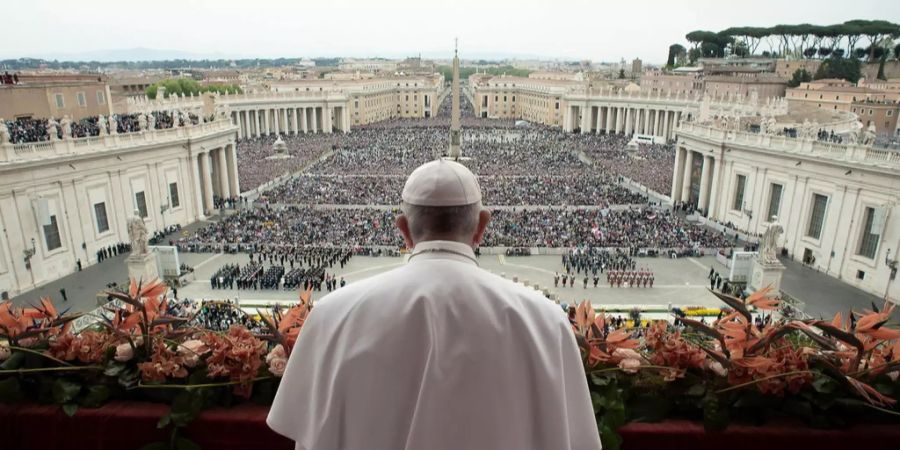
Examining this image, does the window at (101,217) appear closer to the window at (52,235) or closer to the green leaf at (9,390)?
the window at (52,235)

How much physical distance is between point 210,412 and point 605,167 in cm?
4984

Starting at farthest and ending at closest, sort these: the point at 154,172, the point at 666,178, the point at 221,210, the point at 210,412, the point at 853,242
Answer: the point at 666,178
the point at 221,210
the point at 154,172
the point at 853,242
the point at 210,412

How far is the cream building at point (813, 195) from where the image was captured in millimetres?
23641

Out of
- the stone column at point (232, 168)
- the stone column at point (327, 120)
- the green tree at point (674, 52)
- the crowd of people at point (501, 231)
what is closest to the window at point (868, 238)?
the crowd of people at point (501, 231)

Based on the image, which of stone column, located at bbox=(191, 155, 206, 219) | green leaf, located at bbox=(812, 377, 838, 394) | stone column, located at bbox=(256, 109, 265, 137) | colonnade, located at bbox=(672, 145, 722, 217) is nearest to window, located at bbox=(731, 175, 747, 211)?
colonnade, located at bbox=(672, 145, 722, 217)

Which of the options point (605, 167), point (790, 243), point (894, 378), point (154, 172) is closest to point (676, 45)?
point (605, 167)

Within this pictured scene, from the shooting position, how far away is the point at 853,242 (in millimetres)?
25031

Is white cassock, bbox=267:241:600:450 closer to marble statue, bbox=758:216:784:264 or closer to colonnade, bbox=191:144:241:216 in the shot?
marble statue, bbox=758:216:784:264

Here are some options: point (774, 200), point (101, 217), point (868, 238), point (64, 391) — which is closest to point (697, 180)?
point (774, 200)

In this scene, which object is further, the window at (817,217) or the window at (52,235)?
the window at (817,217)

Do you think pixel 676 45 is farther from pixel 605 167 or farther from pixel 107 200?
pixel 107 200

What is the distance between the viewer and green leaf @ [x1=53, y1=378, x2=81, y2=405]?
362 cm

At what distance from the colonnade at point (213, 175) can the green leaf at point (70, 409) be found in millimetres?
33185

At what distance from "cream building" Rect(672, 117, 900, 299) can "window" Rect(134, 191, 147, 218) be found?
30.9m
